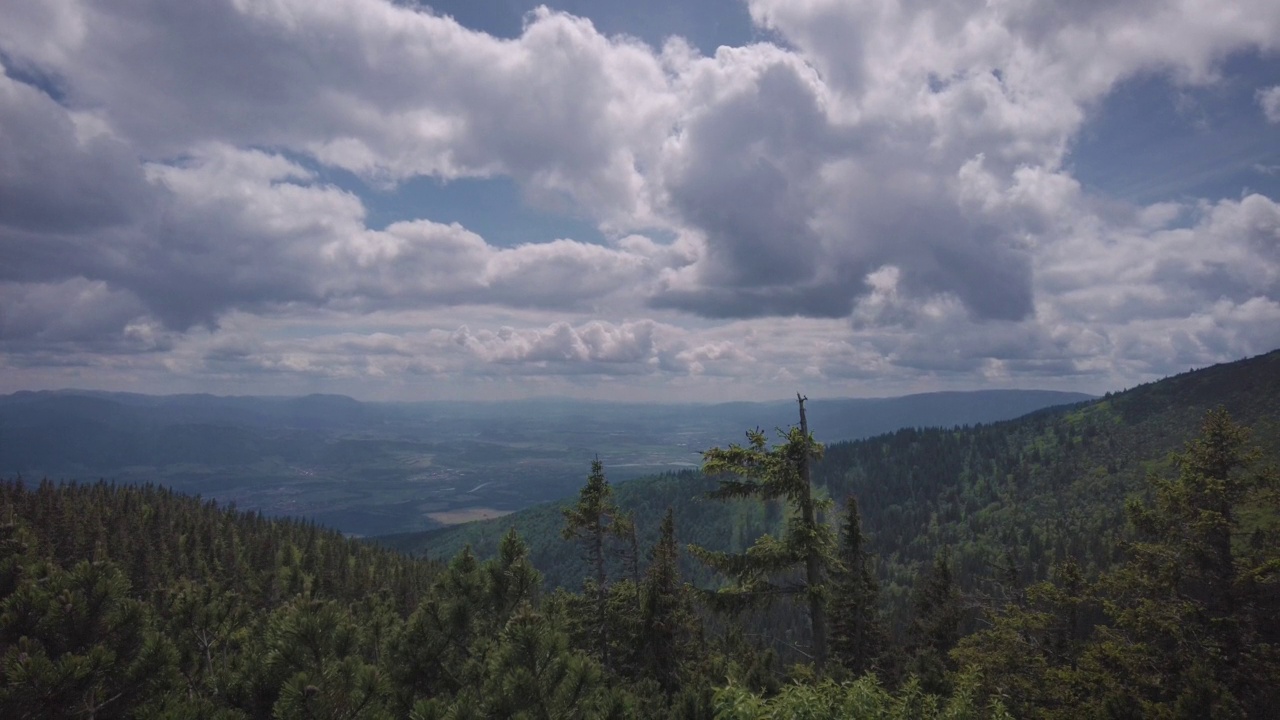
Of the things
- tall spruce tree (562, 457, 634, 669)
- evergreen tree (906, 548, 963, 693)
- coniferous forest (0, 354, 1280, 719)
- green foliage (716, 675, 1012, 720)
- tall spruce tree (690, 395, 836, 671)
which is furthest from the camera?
evergreen tree (906, 548, 963, 693)

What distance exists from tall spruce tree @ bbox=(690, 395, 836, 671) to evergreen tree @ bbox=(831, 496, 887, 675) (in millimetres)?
19967

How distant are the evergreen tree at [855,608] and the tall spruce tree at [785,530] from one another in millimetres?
19967

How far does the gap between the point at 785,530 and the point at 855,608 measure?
77.6 feet

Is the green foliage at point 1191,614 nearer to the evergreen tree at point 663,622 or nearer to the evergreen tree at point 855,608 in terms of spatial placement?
the evergreen tree at point 663,622

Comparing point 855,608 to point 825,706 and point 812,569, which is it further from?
point 825,706

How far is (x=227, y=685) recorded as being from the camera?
7.19 meters

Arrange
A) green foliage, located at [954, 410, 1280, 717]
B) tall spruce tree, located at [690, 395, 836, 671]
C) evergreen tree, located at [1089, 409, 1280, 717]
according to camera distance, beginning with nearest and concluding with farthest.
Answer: evergreen tree, located at [1089, 409, 1280, 717]
green foliage, located at [954, 410, 1280, 717]
tall spruce tree, located at [690, 395, 836, 671]

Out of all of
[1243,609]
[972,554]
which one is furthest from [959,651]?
[972,554]

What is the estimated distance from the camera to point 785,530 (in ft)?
53.1

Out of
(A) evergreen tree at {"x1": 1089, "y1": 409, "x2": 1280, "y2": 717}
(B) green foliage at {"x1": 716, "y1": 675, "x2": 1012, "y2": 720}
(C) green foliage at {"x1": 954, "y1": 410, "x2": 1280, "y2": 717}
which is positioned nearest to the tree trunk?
(C) green foliage at {"x1": 954, "y1": 410, "x2": 1280, "y2": 717}

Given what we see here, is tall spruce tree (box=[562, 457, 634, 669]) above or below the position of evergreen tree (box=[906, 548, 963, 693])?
above

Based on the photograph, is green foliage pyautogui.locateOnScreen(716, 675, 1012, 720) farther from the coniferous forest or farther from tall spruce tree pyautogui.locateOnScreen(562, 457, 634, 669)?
tall spruce tree pyautogui.locateOnScreen(562, 457, 634, 669)

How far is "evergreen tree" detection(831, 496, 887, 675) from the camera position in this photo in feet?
114

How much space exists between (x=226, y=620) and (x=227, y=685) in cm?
688
